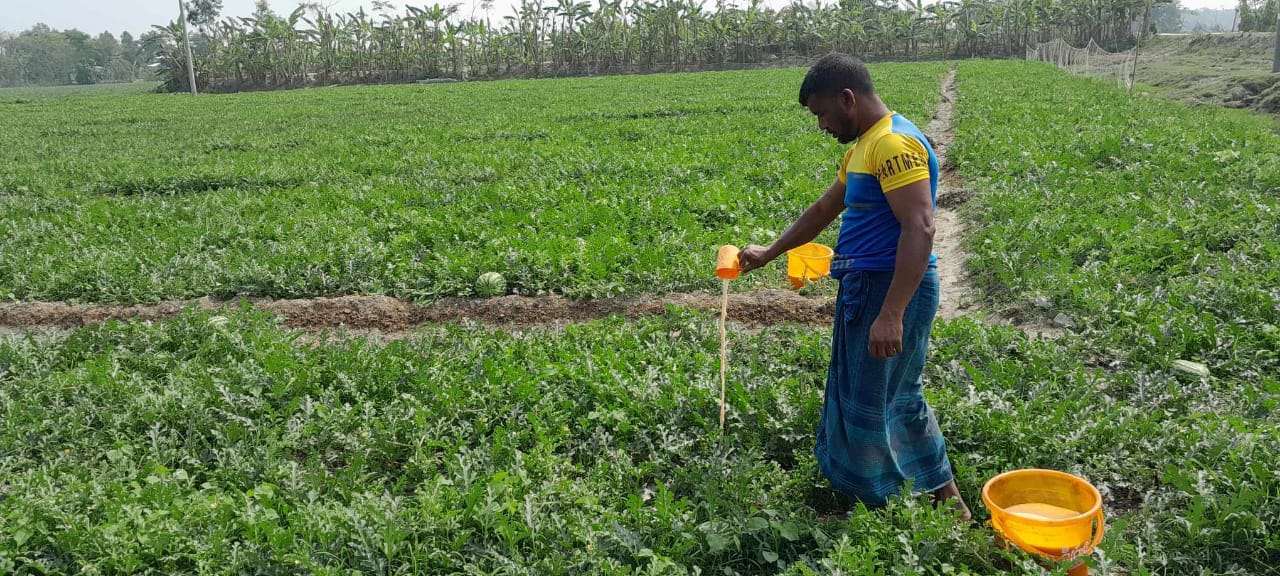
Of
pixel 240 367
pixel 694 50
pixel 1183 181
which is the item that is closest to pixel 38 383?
pixel 240 367

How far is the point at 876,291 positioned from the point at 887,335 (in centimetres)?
24

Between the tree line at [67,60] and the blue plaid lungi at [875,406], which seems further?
the tree line at [67,60]

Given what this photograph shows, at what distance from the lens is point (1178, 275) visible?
6.31 metres

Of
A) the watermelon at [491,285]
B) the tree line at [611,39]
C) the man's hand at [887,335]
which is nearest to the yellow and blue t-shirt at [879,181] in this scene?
the man's hand at [887,335]

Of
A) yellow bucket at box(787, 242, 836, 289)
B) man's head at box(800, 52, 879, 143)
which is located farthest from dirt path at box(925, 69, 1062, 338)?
man's head at box(800, 52, 879, 143)

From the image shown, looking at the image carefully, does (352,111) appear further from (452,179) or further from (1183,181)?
(1183,181)

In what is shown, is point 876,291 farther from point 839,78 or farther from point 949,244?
point 949,244

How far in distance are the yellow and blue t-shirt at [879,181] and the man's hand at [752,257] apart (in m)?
0.52

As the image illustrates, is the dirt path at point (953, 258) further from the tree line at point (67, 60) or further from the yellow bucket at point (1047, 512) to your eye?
the tree line at point (67, 60)

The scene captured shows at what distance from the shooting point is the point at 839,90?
2.98m

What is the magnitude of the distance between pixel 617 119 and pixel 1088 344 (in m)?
16.0

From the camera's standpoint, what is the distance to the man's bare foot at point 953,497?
3473 millimetres

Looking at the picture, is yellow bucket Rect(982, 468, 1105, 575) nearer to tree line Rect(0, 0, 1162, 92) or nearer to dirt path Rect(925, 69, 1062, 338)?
dirt path Rect(925, 69, 1062, 338)

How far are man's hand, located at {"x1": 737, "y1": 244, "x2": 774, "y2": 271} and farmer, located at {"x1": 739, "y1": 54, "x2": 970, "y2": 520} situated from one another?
3 cm
